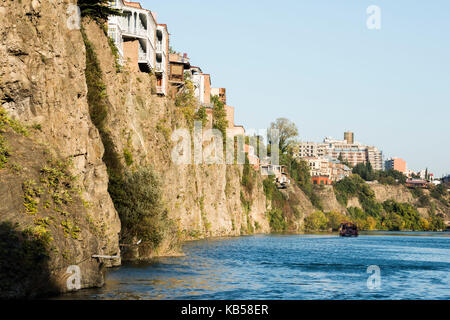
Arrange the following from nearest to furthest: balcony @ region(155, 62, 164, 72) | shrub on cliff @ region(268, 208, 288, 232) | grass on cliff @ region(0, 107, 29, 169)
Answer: grass on cliff @ region(0, 107, 29, 169) < balcony @ region(155, 62, 164, 72) < shrub on cliff @ region(268, 208, 288, 232)

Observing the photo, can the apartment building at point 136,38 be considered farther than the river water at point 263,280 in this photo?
Yes

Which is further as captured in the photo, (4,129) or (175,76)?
(175,76)

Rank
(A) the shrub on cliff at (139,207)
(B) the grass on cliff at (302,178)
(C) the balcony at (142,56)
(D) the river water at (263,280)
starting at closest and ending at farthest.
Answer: (D) the river water at (263,280), (A) the shrub on cliff at (139,207), (C) the balcony at (142,56), (B) the grass on cliff at (302,178)

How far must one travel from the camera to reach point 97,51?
45.5m

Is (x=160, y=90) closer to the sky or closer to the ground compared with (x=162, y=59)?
closer to the ground

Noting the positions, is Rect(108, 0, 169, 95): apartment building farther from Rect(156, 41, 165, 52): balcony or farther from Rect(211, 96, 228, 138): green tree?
Rect(211, 96, 228, 138): green tree

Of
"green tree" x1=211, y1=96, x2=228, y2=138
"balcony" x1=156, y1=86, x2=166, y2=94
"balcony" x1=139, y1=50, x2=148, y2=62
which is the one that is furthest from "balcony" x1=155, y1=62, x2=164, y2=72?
"green tree" x1=211, y1=96, x2=228, y2=138

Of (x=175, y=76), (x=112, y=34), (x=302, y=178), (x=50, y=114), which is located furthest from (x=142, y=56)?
(x=302, y=178)

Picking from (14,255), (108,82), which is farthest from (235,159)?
(14,255)

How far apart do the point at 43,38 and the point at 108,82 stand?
15.5 meters

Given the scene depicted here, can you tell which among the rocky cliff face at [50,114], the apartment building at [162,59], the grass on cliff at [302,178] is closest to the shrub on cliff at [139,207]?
the rocky cliff face at [50,114]

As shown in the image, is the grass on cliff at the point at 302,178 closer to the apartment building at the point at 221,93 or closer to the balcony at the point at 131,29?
the apartment building at the point at 221,93

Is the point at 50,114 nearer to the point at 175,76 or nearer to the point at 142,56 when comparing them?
the point at 142,56

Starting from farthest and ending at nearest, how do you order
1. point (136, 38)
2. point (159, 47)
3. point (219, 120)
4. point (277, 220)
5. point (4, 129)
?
point (277, 220) → point (219, 120) → point (159, 47) → point (136, 38) → point (4, 129)
